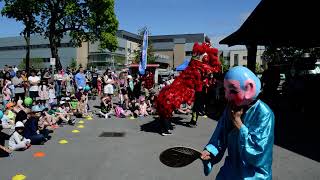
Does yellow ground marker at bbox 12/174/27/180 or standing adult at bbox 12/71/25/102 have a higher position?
standing adult at bbox 12/71/25/102

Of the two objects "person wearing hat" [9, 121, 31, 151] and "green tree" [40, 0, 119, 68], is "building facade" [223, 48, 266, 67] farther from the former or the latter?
"person wearing hat" [9, 121, 31, 151]

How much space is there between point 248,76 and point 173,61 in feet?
349

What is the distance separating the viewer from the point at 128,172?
737 centimetres

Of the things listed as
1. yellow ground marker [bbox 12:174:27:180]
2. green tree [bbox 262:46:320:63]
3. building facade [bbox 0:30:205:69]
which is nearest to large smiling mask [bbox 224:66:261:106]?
yellow ground marker [bbox 12:174:27:180]

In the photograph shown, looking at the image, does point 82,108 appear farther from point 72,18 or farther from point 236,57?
point 236,57

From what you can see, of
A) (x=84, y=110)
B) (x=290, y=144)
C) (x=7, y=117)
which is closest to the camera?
(x=290, y=144)

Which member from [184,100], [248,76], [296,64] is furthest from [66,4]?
[248,76]

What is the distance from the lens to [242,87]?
3102 millimetres

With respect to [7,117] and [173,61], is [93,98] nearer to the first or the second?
[7,117]

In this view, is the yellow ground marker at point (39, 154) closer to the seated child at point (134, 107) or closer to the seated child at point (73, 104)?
the seated child at point (73, 104)

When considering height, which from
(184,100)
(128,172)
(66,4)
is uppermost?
(66,4)

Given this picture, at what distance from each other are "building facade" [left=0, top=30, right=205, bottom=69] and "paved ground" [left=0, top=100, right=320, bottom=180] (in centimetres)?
7946

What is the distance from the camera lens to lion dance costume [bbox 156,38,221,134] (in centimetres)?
1095

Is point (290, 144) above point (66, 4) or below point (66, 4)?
below
